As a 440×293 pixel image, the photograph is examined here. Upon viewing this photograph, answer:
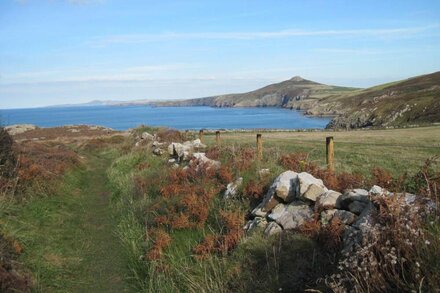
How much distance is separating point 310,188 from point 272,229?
120 cm

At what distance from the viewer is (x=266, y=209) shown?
9539 mm

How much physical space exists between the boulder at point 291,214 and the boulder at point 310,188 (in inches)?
8.4

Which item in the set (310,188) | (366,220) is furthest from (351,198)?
(366,220)

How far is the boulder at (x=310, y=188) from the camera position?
8836 millimetres

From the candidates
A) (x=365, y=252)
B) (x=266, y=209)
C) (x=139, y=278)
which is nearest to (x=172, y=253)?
(x=139, y=278)

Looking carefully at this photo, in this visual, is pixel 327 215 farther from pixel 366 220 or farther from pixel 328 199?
pixel 366 220

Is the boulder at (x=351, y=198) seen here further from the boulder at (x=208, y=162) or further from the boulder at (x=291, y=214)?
the boulder at (x=208, y=162)

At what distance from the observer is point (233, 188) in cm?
1152

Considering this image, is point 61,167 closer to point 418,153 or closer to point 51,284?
point 51,284

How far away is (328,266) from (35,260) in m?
6.23

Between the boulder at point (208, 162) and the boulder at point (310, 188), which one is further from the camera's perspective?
the boulder at point (208, 162)

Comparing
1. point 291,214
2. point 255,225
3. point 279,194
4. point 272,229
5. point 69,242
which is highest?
point 279,194

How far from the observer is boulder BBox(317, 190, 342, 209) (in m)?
8.32

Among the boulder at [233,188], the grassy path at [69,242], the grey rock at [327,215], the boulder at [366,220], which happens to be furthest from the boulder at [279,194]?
the grassy path at [69,242]
